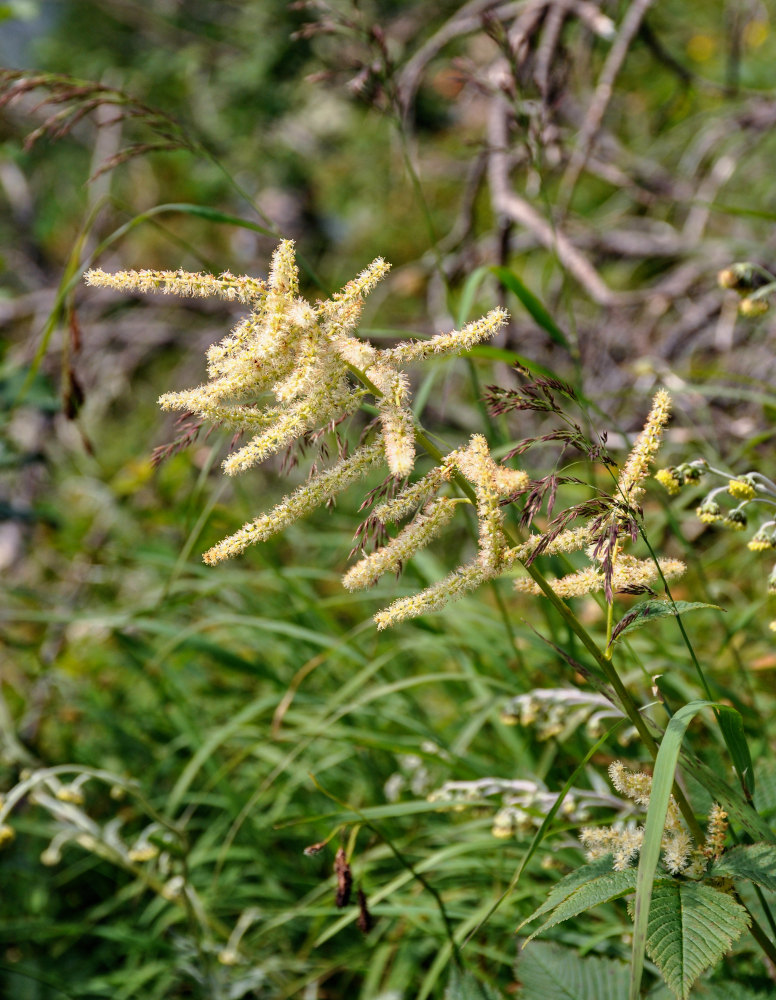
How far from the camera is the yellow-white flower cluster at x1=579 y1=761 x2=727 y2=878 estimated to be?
106cm

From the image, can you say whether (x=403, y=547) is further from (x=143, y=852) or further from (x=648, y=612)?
(x=143, y=852)

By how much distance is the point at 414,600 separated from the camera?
3.12 feet

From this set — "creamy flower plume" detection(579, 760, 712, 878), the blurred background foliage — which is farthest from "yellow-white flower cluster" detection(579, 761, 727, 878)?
the blurred background foliage

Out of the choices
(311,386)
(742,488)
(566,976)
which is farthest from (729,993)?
(311,386)

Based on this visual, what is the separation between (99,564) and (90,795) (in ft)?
2.71

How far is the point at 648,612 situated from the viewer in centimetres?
104

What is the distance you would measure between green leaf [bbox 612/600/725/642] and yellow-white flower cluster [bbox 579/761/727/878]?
0.73 feet

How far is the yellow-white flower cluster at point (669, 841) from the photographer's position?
3.46 ft

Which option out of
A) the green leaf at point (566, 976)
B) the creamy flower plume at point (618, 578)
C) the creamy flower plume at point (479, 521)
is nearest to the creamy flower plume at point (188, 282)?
the creamy flower plume at point (479, 521)

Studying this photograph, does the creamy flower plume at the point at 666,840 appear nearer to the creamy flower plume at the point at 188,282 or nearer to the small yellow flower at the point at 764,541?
the small yellow flower at the point at 764,541

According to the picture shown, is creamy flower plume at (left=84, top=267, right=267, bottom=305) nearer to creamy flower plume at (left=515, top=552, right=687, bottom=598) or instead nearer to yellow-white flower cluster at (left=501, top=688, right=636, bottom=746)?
creamy flower plume at (left=515, top=552, right=687, bottom=598)

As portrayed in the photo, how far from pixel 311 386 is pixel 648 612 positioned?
0.49 m

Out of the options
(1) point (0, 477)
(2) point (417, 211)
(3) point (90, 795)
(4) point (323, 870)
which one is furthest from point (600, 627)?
(2) point (417, 211)

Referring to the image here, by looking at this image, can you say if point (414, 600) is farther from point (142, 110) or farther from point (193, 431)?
point (142, 110)
